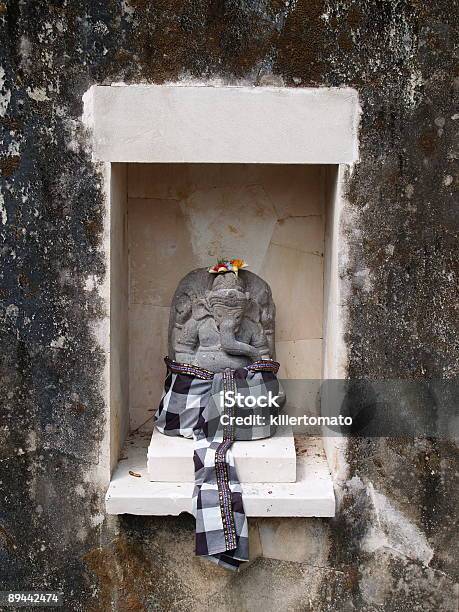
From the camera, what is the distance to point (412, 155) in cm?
328

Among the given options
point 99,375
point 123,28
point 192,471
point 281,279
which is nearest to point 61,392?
point 99,375

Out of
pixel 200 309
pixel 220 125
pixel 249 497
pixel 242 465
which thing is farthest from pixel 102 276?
pixel 249 497

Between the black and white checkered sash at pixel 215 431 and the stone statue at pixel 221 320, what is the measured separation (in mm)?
84

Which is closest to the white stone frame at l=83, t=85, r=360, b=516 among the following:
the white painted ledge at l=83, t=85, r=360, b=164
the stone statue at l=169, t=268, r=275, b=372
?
the white painted ledge at l=83, t=85, r=360, b=164

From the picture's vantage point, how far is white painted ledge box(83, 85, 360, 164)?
3.26m

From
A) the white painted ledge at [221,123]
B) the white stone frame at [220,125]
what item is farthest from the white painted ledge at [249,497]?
the white painted ledge at [221,123]

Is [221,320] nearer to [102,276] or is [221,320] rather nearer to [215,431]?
[215,431]

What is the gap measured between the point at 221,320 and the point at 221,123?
0.95m

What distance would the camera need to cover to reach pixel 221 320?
367 centimetres

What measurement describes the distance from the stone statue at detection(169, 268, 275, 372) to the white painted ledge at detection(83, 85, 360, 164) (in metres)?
0.69

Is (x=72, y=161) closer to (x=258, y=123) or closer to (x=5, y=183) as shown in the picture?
(x=5, y=183)

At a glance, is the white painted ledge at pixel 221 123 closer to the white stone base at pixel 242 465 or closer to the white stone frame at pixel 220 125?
the white stone frame at pixel 220 125

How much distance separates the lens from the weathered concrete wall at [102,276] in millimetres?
3240

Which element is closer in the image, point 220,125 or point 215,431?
point 220,125
